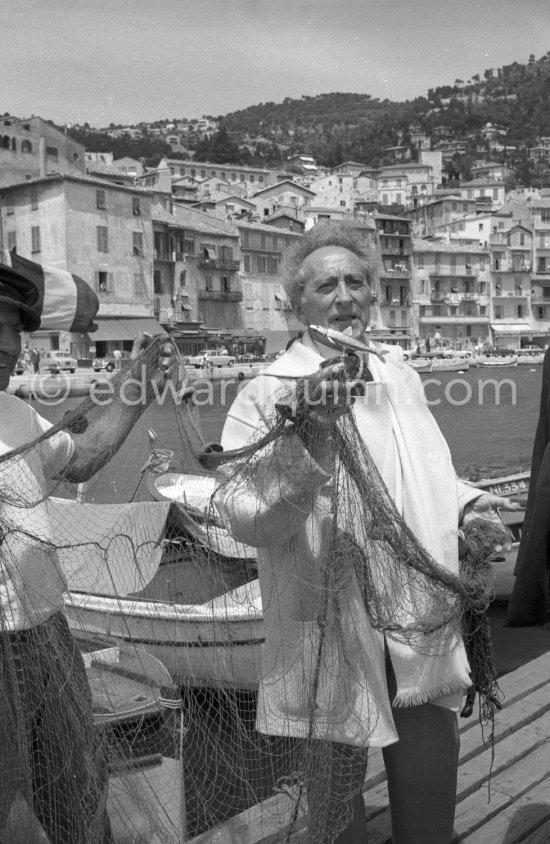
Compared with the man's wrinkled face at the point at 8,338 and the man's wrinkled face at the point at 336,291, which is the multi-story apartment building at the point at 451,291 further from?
the man's wrinkled face at the point at 8,338

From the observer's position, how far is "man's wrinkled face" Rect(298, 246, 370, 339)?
1.94 metres

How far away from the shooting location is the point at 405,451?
1794 millimetres

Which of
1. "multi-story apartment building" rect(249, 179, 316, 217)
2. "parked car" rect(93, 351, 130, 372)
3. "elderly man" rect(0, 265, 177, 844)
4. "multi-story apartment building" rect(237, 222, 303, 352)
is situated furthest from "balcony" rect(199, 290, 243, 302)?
"elderly man" rect(0, 265, 177, 844)

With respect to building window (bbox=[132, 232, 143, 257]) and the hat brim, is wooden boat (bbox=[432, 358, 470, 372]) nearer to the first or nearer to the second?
building window (bbox=[132, 232, 143, 257])

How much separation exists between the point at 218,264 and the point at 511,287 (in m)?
30.1

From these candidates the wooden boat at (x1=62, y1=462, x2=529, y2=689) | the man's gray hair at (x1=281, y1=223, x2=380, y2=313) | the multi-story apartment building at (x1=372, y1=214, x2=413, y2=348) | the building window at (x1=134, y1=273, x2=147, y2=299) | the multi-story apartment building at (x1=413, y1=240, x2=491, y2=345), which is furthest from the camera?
the multi-story apartment building at (x1=413, y1=240, x2=491, y2=345)

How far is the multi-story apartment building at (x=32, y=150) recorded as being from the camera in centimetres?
5348

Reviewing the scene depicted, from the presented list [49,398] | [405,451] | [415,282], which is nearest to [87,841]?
[405,451]

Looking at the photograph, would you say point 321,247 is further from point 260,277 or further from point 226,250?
point 260,277

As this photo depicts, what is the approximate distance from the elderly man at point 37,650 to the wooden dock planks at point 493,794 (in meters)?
0.39

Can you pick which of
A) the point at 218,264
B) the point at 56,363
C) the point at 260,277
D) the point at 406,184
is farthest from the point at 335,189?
the point at 56,363

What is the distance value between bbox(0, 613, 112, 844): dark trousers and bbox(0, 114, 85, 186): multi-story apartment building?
5534cm

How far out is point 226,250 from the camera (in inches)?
2080

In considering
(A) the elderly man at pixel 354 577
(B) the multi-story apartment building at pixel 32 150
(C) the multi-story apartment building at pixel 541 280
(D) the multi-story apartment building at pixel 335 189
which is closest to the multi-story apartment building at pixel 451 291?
(C) the multi-story apartment building at pixel 541 280
